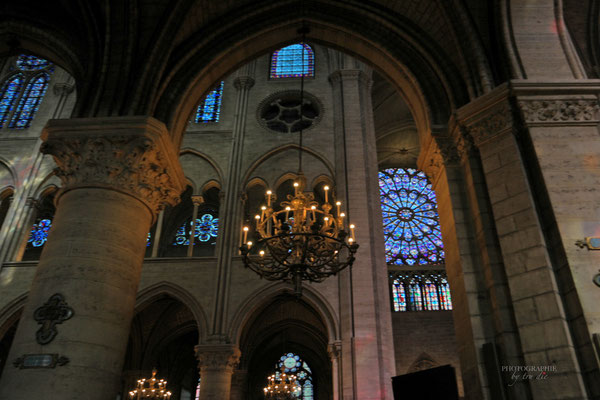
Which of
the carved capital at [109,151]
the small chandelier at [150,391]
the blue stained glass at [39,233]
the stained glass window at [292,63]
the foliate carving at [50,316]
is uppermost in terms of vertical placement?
the stained glass window at [292,63]

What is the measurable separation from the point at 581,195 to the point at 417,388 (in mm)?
2723

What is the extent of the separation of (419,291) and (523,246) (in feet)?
52.0

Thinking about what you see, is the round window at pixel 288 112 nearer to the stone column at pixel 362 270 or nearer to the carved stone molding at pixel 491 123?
the stone column at pixel 362 270

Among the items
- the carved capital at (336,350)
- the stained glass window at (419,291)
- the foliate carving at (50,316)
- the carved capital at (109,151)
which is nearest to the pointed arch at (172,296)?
the carved capital at (336,350)

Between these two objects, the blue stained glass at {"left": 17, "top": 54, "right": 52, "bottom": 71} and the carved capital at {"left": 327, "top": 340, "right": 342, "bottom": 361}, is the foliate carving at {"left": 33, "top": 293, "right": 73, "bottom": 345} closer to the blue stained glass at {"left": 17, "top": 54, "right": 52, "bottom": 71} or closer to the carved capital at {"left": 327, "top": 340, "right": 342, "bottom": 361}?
the carved capital at {"left": 327, "top": 340, "right": 342, "bottom": 361}

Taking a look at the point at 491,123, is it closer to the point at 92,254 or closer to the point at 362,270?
the point at 92,254

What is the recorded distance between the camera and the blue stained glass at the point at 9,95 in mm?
18531

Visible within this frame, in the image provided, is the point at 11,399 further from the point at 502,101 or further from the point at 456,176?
the point at 502,101

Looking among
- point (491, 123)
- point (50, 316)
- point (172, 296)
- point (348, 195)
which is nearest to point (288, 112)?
point (348, 195)

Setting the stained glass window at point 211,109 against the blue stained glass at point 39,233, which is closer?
the blue stained glass at point 39,233

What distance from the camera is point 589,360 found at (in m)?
4.39

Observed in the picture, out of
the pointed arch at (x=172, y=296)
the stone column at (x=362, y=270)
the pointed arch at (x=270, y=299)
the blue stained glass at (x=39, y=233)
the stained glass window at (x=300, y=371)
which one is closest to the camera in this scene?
the stone column at (x=362, y=270)

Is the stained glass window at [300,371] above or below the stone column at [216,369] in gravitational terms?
above

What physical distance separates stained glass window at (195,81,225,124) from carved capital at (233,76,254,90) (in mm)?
781
